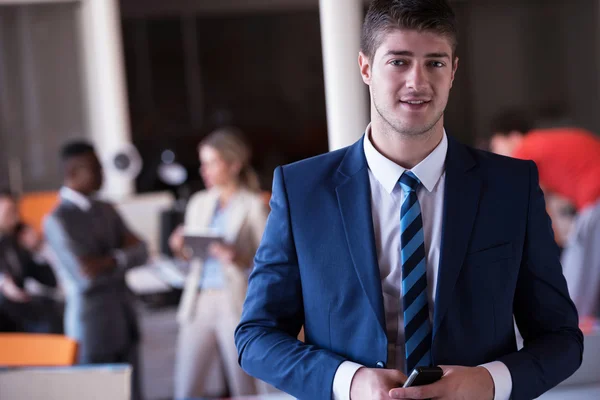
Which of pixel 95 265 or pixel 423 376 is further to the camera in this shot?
pixel 95 265

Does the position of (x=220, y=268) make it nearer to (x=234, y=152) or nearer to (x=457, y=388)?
(x=234, y=152)

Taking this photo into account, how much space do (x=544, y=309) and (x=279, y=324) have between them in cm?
52

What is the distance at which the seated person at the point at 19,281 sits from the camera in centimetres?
495

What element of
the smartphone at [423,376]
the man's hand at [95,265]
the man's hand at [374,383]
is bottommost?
the man's hand at [95,265]

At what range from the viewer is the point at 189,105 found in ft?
39.7

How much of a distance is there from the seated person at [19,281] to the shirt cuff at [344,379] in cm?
397

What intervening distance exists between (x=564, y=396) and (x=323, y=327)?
1.03 m

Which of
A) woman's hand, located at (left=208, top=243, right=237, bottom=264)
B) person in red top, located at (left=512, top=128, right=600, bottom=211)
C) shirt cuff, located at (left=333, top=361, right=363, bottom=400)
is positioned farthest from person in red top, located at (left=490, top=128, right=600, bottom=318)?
shirt cuff, located at (left=333, top=361, right=363, bottom=400)

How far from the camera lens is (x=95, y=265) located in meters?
3.97

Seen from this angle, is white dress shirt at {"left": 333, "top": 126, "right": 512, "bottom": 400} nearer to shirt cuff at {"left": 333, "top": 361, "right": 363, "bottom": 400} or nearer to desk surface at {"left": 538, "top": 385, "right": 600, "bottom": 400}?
shirt cuff at {"left": 333, "top": 361, "right": 363, "bottom": 400}

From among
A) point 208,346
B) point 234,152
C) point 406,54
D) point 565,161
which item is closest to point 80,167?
point 234,152

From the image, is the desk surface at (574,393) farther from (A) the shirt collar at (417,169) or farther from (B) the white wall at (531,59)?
(B) the white wall at (531,59)

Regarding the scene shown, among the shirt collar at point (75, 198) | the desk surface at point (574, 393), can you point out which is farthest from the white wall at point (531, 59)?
the desk surface at point (574, 393)

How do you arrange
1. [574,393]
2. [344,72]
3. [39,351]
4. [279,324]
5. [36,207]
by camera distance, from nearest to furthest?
[279,324], [574,393], [344,72], [39,351], [36,207]
